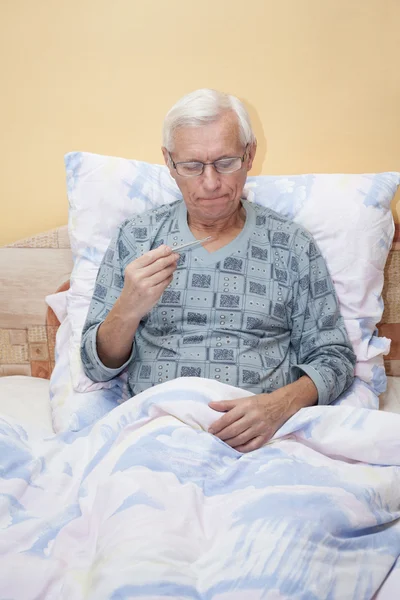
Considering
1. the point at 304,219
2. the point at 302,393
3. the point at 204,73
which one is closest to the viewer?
the point at 302,393

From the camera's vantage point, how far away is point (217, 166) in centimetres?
138

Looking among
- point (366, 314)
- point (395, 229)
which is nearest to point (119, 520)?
point (366, 314)

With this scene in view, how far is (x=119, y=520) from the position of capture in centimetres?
97

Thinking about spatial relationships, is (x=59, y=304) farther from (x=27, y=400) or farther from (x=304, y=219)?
(x=304, y=219)

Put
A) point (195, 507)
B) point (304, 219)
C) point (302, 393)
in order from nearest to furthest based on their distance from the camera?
point (195, 507), point (302, 393), point (304, 219)

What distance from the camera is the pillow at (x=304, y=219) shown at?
1.56 m

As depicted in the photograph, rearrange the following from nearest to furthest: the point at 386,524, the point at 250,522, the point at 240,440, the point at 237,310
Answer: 1. the point at 250,522
2. the point at 386,524
3. the point at 240,440
4. the point at 237,310

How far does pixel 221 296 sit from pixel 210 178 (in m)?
0.26

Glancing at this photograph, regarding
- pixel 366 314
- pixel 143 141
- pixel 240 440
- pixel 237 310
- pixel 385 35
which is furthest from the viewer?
pixel 143 141

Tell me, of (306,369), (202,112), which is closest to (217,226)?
(202,112)

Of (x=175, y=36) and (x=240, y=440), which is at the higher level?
(x=175, y=36)

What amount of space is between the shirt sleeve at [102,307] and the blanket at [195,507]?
7.0 inches

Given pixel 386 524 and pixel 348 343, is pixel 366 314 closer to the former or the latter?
pixel 348 343

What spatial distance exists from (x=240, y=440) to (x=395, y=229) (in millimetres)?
832
